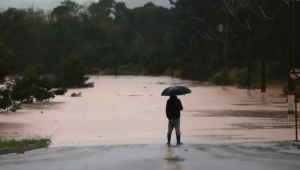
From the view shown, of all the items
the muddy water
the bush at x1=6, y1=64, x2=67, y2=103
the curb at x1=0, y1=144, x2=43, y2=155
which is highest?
the bush at x1=6, y1=64, x2=67, y2=103

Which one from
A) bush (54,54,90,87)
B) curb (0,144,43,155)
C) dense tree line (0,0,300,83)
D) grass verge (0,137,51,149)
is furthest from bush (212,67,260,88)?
curb (0,144,43,155)

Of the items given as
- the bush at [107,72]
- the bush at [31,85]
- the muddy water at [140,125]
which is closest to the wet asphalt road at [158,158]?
the muddy water at [140,125]

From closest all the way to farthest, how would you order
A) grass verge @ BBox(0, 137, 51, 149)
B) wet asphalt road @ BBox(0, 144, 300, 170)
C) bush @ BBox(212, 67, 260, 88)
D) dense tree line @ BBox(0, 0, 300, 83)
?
wet asphalt road @ BBox(0, 144, 300, 170) → grass verge @ BBox(0, 137, 51, 149) → bush @ BBox(212, 67, 260, 88) → dense tree line @ BBox(0, 0, 300, 83)

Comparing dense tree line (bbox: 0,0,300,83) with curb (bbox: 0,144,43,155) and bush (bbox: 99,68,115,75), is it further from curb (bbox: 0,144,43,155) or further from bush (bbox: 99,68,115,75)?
curb (bbox: 0,144,43,155)

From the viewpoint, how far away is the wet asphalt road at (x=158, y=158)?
14.7 metres

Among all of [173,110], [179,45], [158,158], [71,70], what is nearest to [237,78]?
[71,70]

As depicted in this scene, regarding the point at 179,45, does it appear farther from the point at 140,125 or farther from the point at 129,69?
the point at 140,125

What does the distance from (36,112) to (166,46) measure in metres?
145

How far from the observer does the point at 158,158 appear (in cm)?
1609

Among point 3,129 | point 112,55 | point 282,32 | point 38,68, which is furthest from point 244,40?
point 112,55

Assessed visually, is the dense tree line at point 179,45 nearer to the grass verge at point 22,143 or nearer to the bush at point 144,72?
the bush at point 144,72

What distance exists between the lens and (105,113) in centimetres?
3584

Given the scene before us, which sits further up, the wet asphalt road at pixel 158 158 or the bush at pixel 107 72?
the wet asphalt road at pixel 158 158

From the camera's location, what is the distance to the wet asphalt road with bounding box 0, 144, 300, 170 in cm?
1468
